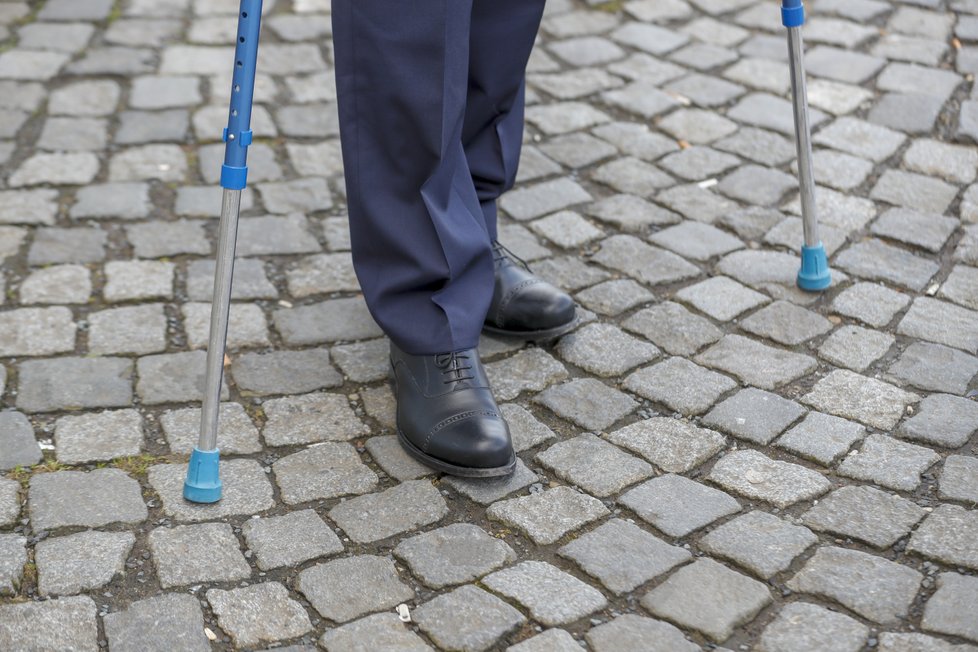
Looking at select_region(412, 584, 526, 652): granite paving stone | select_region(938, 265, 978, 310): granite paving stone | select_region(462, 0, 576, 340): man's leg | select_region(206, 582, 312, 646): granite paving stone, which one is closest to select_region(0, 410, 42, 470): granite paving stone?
select_region(206, 582, 312, 646): granite paving stone

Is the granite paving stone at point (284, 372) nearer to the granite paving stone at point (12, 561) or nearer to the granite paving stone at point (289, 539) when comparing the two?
the granite paving stone at point (289, 539)

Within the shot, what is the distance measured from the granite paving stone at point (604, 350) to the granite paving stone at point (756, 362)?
0.14 metres

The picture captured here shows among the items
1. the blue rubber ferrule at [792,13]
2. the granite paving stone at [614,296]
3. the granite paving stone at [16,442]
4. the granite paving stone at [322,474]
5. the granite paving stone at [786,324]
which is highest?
the blue rubber ferrule at [792,13]

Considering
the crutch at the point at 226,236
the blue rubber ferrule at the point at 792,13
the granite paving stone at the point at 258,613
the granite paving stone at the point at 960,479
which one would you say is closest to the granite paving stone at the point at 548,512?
the granite paving stone at the point at 258,613

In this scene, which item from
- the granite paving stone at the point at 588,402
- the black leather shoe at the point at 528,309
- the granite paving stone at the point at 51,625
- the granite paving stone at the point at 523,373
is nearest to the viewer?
the granite paving stone at the point at 51,625

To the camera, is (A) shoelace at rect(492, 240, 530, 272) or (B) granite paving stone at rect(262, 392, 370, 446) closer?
(B) granite paving stone at rect(262, 392, 370, 446)

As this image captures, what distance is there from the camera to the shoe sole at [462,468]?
2.42 meters

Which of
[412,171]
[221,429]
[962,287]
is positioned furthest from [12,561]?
[962,287]

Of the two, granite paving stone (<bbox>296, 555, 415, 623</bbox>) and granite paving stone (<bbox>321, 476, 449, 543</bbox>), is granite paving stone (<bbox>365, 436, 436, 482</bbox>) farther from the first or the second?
granite paving stone (<bbox>296, 555, 415, 623</bbox>)

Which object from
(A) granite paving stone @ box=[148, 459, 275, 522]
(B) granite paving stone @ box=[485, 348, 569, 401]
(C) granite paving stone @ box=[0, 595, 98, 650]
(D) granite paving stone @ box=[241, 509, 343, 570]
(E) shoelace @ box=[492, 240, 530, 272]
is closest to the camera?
(C) granite paving stone @ box=[0, 595, 98, 650]

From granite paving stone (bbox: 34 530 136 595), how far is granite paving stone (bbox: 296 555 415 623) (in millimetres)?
334

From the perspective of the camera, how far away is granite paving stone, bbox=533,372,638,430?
2.64 metres

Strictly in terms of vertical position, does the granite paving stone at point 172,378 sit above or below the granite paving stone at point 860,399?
below

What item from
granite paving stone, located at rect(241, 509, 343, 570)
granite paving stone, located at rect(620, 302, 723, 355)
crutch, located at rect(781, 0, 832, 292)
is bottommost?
granite paving stone, located at rect(241, 509, 343, 570)
